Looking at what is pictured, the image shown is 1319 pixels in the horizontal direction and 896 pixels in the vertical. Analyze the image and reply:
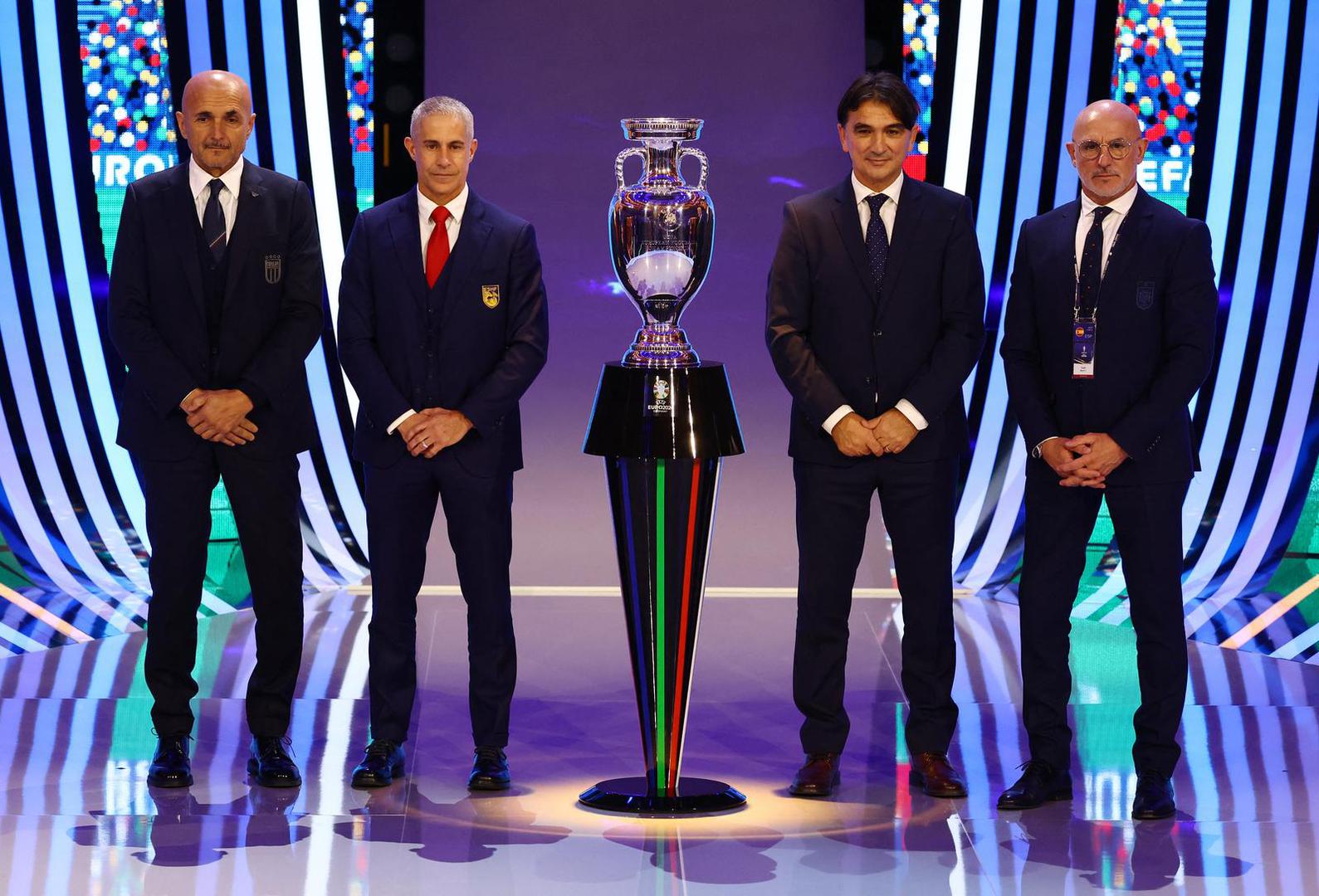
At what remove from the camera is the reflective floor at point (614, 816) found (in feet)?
11.0

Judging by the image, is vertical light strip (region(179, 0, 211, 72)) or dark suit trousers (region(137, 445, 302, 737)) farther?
vertical light strip (region(179, 0, 211, 72))

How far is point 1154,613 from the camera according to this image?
152 inches

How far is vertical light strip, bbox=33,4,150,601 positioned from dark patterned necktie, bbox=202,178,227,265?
102 inches

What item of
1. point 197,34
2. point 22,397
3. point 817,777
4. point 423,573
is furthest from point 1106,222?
point 22,397

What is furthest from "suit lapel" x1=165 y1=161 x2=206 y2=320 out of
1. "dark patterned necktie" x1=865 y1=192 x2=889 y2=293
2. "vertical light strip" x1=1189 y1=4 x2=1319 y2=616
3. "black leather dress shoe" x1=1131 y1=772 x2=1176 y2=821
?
"vertical light strip" x1=1189 y1=4 x2=1319 y2=616

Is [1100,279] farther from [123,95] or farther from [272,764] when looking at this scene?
[123,95]

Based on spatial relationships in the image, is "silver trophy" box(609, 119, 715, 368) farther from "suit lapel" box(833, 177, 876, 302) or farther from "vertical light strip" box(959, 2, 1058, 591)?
"vertical light strip" box(959, 2, 1058, 591)

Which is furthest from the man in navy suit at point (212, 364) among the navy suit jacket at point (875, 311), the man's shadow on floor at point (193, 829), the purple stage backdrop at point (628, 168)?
the purple stage backdrop at point (628, 168)

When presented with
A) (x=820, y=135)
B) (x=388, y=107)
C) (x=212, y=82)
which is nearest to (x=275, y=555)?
(x=212, y=82)

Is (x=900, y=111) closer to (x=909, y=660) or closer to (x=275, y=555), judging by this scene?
(x=909, y=660)

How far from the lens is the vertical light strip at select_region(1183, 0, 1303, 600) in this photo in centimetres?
622

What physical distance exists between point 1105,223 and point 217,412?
80.1 inches

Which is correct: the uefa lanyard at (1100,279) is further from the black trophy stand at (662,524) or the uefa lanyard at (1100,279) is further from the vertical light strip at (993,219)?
the vertical light strip at (993,219)

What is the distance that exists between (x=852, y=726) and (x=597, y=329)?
2836 mm
